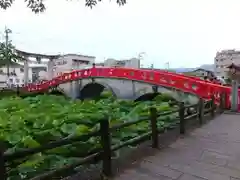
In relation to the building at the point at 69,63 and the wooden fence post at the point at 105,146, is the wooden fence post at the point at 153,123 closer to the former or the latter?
the wooden fence post at the point at 105,146

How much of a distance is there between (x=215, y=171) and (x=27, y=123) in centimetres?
444

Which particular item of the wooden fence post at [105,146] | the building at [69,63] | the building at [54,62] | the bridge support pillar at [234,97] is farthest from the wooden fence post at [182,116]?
the building at [69,63]

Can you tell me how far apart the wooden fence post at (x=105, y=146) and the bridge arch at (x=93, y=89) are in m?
13.4

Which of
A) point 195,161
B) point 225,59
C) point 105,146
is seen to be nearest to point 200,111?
point 195,161

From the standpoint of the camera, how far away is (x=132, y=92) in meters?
16.0

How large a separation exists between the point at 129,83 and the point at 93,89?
6125mm

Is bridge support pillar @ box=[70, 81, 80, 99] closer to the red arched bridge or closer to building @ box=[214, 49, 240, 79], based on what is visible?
the red arched bridge

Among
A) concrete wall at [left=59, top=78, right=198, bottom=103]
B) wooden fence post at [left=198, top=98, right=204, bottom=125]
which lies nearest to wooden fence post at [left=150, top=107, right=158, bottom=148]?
wooden fence post at [left=198, top=98, right=204, bottom=125]

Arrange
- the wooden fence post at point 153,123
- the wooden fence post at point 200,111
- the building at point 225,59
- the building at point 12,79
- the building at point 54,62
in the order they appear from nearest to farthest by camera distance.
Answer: the wooden fence post at point 153,123 → the wooden fence post at point 200,111 → the building at point 54,62 → the building at point 12,79 → the building at point 225,59

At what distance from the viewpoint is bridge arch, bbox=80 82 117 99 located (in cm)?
1728

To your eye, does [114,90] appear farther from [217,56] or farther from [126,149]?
[217,56]

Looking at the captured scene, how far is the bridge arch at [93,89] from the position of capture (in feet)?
56.7

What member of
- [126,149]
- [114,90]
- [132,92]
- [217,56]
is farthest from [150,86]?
[217,56]

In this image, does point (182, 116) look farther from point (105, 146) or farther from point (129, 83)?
point (129, 83)
